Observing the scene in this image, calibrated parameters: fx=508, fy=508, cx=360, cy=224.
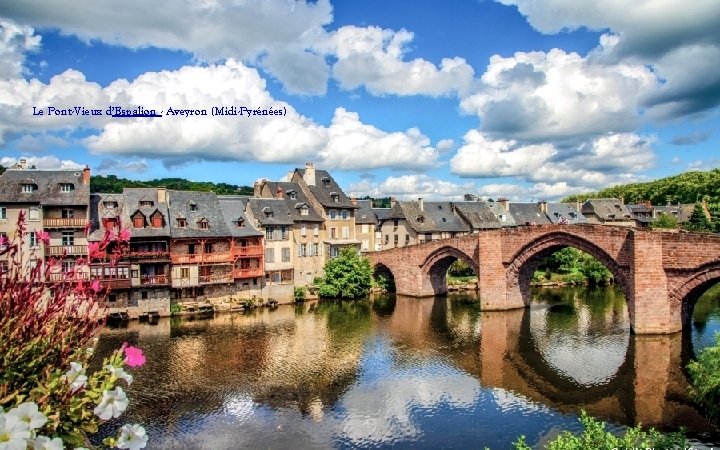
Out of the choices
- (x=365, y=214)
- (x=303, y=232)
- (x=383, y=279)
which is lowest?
(x=383, y=279)

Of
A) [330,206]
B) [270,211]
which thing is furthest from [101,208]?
[330,206]

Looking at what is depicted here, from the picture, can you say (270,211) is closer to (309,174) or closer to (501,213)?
(309,174)

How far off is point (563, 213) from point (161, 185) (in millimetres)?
65158

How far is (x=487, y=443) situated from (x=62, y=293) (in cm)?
1833

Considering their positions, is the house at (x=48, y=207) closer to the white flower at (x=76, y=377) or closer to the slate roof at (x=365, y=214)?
the slate roof at (x=365, y=214)

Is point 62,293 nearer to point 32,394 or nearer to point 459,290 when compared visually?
point 32,394

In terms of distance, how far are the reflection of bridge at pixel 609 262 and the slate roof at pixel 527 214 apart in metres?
30.4

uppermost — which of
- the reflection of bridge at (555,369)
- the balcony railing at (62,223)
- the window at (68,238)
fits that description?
the balcony railing at (62,223)

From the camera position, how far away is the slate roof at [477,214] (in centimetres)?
7369

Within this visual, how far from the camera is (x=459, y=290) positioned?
192 feet

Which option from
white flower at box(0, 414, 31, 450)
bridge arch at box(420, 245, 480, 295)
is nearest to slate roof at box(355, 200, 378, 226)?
bridge arch at box(420, 245, 480, 295)

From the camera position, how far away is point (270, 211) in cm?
5100

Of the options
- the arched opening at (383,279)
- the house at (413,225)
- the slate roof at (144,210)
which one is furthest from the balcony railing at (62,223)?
the house at (413,225)

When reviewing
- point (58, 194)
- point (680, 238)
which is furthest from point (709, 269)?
point (58, 194)
